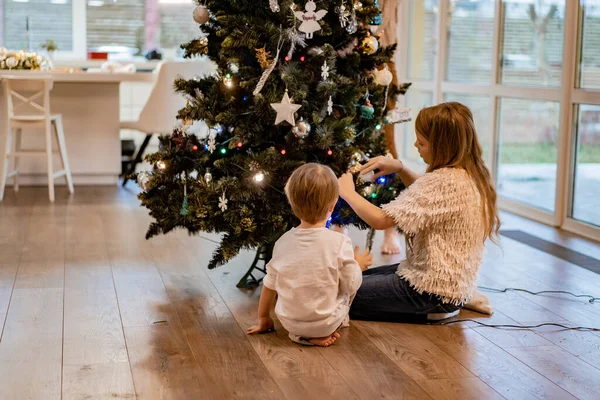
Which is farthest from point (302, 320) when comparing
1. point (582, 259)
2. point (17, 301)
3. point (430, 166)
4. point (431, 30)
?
point (431, 30)

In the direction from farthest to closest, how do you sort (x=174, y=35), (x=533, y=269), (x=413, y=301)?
(x=174, y=35)
(x=533, y=269)
(x=413, y=301)

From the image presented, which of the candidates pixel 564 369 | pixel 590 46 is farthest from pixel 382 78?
pixel 590 46

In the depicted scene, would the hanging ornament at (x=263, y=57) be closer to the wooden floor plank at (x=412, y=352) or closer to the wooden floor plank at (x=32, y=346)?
the wooden floor plank at (x=412, y=352)

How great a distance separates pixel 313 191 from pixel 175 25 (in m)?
6.72

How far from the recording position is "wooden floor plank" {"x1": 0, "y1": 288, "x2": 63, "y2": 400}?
235cm

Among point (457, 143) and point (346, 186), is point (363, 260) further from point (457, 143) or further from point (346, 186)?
point (457, 143)

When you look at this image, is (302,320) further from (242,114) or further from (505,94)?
(505,94)

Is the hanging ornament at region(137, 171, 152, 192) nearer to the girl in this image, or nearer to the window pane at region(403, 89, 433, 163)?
the girl

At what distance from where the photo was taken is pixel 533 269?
3963 millimetres

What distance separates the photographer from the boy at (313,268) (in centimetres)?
272

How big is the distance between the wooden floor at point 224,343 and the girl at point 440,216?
0.39 feet

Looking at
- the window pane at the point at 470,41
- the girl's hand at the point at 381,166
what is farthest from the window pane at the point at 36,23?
the girl's hand at the point at 381,166

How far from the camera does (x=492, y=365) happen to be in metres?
2.59

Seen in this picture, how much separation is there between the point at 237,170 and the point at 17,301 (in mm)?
977
